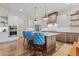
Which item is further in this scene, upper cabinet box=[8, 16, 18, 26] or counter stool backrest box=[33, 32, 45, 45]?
counter stool backrest box=[33, 32, 45, 45]

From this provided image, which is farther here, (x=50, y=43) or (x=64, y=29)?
(x=50, y=43)

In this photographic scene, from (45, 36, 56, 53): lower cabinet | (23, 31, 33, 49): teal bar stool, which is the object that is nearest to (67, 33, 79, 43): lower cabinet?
(45, 36, 56, 53): lower cabinet

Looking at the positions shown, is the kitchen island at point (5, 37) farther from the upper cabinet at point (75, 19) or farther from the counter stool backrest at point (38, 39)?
the upper cabinet at point (75, 19)

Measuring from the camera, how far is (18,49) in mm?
2490

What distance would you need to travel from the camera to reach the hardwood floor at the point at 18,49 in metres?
2.43

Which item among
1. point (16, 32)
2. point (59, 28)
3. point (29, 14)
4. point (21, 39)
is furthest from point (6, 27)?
point (59, 28)

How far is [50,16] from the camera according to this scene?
2.53m

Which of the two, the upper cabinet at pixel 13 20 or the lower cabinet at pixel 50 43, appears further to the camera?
the lower cabinet at pixel 50 43

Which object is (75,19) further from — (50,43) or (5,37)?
(5,37)

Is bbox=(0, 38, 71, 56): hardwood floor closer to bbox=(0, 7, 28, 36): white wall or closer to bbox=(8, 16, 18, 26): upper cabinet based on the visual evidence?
bbox=(0, 7, 28, 36): white wall

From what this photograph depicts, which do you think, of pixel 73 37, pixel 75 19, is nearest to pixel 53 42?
pixel 73 37

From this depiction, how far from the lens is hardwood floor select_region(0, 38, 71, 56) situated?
2.43 m

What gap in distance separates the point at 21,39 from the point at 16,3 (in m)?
0.81

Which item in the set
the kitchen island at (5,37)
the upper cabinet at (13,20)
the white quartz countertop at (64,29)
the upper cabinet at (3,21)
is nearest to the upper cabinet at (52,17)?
the white quartz countertop at (64,29)
